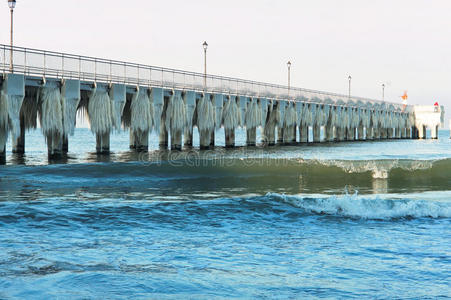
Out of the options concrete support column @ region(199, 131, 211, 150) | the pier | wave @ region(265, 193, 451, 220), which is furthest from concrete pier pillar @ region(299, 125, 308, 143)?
wave @ region(265, 193, 451, 220)

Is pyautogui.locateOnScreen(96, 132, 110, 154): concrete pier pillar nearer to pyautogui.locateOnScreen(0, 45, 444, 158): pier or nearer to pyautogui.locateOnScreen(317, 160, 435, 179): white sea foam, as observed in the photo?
pyautogui.locateOnScreen(0, 45, 444, 158): pier

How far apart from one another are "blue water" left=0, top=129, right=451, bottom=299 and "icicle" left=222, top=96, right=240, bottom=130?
1016 inches

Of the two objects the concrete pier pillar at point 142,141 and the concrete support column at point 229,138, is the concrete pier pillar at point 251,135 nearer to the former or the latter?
the concrete support column at point 229,138

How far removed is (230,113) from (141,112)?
11316 mm

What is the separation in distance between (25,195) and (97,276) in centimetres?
951

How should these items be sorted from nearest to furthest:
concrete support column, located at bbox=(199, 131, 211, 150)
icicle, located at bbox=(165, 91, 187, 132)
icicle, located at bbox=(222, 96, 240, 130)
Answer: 1. icicle, located at bbox=(165, 91, 187, 132)
2. concrete support column, located at bbox=(199, 131, 211, 150)
3. icicle, located at bbox=(222, 96, 240, 130)

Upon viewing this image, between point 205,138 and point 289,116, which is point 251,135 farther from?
point 205,138

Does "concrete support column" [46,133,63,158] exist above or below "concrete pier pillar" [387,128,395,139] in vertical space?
below

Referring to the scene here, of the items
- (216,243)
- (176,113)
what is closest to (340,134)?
(176,113)

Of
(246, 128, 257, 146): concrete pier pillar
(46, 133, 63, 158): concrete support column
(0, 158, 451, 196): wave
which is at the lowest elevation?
(0, 158, 451, 196): wave

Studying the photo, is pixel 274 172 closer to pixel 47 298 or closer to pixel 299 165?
pixel 299 165

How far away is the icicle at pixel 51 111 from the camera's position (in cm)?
2902

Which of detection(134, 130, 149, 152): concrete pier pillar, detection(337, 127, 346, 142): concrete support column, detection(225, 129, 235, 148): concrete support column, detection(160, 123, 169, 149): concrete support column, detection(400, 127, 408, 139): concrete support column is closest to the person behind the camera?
detection(134, 130, 149, 152): concrete pier pillar

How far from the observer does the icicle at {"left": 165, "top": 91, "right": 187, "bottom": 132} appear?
39356mm
